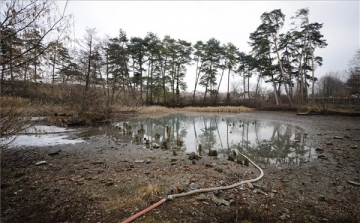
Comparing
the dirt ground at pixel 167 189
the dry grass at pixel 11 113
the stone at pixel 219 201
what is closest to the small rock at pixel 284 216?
the dirt ground at pixel 167 189

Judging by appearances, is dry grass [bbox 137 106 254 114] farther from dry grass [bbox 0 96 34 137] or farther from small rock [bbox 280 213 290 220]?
small rock [bbox 280 213 290 220]

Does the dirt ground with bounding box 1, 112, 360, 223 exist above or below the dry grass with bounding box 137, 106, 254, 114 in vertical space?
below

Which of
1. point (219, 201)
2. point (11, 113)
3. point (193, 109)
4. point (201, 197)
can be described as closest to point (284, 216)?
point (219, 201)

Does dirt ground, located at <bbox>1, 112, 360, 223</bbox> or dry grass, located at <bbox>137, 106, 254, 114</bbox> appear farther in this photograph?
dry grass, located at <bbox>137, 106, 254, 114</bbox>

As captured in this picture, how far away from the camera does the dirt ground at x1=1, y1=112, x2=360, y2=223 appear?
2.69 m

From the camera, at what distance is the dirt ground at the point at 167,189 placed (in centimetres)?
269

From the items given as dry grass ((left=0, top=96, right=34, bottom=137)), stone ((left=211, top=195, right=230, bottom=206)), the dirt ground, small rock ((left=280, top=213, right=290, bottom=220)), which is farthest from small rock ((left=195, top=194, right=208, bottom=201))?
dry grass ((left=0, top=96, right=34, bottom=137))

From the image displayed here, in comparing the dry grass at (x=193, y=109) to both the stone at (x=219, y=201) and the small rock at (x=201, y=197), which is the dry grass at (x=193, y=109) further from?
the stone at (x=219, y=201)

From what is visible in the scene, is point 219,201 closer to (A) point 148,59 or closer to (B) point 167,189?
(B) point 167,189

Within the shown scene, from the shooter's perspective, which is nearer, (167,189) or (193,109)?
(167,189)

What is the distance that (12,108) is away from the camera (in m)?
4.04

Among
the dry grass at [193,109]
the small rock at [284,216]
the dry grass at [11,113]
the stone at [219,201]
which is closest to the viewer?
the small rock at [284,216]

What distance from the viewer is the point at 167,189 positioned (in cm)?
344

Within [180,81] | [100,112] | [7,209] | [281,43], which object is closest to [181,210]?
[7,209]
